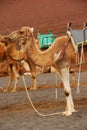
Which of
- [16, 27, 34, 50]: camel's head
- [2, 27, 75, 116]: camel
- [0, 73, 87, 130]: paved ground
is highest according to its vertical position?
[16, 27, 34, 50]: camel's head

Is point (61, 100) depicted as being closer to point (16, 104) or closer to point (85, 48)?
point (16, 104)

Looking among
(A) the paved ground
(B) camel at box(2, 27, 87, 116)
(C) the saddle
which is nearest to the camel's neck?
(B) camel at box(2, 27, 87, 116)

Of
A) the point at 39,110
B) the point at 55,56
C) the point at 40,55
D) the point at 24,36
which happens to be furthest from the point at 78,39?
the point at 39,110

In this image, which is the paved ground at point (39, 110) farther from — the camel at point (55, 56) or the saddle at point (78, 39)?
the saddle at point (78, 39)

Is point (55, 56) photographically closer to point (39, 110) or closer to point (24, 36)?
point (24, 36)

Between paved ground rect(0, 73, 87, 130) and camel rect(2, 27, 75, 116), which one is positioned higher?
camel rect(2, 27, 75, 116)

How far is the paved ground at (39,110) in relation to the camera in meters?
3.35

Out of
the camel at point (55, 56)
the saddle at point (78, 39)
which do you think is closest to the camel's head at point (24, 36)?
the camel at point (55, 56)

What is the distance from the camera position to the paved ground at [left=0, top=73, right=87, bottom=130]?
335 centimetres

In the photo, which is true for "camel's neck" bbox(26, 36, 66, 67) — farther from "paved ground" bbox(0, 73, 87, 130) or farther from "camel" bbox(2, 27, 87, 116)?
"paved ground" bbox(0, 73, 87, 130)

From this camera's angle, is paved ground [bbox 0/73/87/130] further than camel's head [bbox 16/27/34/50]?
No

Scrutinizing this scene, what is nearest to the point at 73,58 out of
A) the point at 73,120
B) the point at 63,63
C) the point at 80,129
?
the point at 63,63

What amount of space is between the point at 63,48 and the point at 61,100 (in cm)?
119

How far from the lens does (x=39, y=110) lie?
4.17 m
